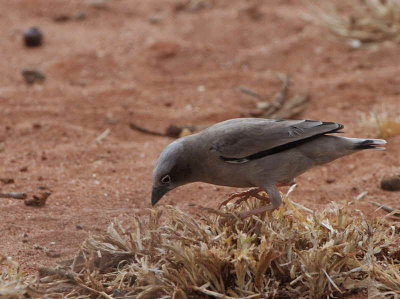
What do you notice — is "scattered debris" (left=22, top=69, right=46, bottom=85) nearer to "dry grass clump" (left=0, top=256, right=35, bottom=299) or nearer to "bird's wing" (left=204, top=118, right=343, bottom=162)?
"bird's wing" (left=204, top=118, right=343, bottom=162)

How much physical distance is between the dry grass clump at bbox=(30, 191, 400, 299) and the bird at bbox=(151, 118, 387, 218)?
337 millimetres

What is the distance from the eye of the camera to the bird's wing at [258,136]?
4.11 metres

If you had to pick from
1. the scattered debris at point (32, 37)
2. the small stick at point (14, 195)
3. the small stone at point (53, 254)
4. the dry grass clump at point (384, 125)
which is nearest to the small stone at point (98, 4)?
the scattered debris at point (32, 37)

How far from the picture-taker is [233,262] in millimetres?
3391

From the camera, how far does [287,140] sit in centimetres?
419

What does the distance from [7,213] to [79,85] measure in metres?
3.26

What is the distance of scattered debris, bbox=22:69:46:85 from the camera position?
764cm

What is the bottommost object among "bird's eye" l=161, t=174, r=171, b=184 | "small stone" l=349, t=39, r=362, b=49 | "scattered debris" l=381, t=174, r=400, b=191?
"small stone" l=349, t=39, r=362, b=49

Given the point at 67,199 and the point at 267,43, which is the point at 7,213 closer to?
the point at 67,199

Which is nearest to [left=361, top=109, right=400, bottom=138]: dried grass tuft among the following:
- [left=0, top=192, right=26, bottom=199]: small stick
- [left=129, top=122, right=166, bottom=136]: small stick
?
[left=129, top=122, right=166, bottom=136]: small stick

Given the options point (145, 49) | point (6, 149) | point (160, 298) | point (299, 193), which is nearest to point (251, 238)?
point (160, 298)

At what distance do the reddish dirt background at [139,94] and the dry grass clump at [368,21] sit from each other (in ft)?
0.48

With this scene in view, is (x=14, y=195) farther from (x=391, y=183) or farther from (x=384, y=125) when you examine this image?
(x=384, y=125)

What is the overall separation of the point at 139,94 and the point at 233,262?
4.26 m
